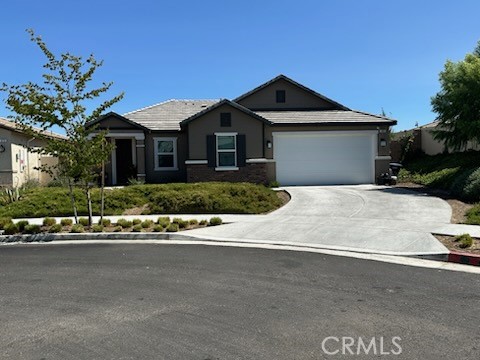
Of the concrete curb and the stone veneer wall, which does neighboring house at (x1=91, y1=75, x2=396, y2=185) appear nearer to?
the stone veneer wall

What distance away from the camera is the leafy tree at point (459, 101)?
16.7 metres

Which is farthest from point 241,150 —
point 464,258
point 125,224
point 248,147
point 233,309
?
point 233,309

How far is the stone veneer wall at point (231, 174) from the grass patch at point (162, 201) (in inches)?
128

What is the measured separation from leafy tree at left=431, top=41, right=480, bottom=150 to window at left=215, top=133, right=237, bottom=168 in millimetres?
8887

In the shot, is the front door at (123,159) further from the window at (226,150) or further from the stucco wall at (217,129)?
the window at (226,150)

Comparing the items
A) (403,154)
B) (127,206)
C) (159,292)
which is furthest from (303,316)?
(403,154)

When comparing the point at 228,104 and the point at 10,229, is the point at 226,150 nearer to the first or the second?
the point at 228,104

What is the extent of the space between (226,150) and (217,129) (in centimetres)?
105

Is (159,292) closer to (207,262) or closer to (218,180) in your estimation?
(207,262)

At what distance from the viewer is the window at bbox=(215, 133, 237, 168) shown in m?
19.9

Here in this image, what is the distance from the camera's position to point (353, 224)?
11539mm

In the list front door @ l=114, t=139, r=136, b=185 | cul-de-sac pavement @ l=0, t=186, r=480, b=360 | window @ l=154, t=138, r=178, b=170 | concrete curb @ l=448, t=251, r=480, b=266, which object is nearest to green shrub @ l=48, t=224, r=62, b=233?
cul-de-sac pavement @ l=0, t=186, r=480, b=360

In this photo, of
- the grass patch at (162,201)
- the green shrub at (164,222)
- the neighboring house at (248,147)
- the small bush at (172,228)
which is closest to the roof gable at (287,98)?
the neighboring house at (248,147)

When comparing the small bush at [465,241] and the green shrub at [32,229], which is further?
the green shrub at [32,229]
